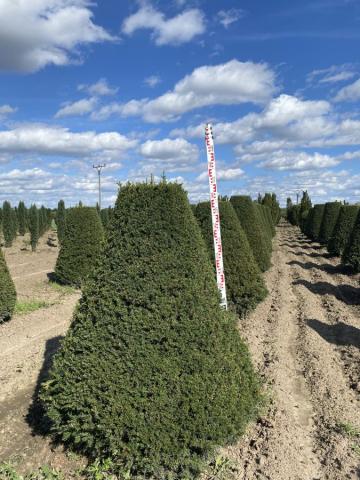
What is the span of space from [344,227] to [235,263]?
1312 centimetres

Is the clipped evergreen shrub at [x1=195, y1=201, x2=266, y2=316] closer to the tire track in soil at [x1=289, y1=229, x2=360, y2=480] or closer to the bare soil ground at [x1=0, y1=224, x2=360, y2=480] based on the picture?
the bare soil ground at [x1=0, y1=224, x2=360, y2=480]

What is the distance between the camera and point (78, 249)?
44.3 ft

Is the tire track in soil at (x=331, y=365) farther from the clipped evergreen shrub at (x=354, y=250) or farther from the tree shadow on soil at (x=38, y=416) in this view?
the tree shadow on soil at (x=38, y=416)

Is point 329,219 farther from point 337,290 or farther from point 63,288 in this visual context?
point 63,288

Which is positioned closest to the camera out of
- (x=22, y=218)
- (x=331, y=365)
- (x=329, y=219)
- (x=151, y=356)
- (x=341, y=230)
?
(x=151, y=356)

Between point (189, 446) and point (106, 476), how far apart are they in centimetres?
73

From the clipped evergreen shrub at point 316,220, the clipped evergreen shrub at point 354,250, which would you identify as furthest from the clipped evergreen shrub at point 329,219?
the clipped evergreen shrub at point 354,250

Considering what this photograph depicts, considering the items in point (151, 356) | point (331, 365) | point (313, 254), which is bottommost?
point (313, 254)

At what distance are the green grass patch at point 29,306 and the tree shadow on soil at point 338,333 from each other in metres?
6.39

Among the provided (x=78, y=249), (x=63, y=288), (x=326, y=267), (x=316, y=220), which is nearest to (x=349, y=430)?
(x=63, y=288)

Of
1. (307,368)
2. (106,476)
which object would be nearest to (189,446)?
(106,476)

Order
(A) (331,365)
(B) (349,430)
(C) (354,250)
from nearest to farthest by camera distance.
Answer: (B) (349,430)
(A) (331,365)
(C) (354,250)

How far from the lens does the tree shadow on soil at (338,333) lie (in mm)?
8410

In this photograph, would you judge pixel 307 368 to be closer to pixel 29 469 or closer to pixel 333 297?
pixel 29 469
